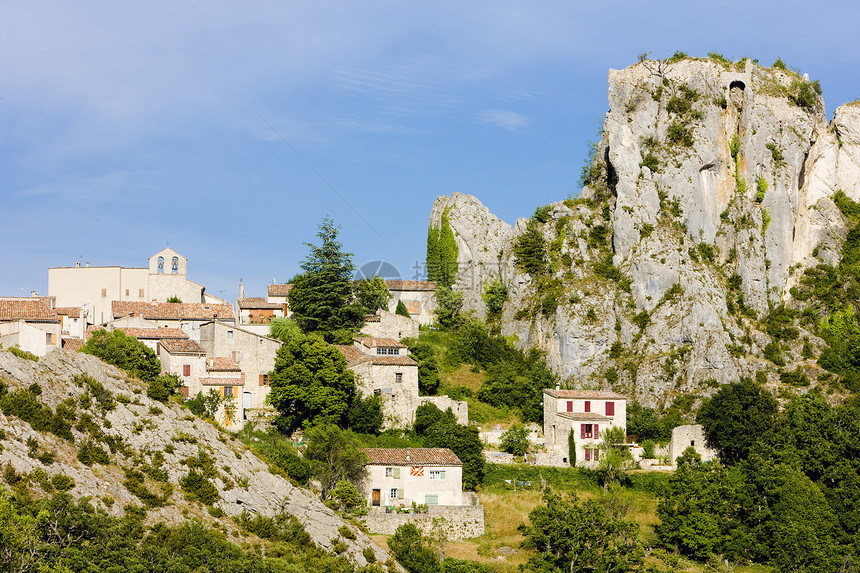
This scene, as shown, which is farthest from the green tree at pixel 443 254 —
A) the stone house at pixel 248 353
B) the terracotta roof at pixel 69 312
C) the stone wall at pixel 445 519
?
the stone wall at pixel 445 519

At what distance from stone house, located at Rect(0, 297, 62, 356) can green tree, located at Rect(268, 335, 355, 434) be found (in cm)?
1343

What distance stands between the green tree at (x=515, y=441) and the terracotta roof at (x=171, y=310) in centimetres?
2165

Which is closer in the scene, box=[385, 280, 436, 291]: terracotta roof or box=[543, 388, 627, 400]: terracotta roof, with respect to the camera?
box=[543, 388, 627, 400]: terracotta roof

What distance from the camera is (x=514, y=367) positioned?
7100cm

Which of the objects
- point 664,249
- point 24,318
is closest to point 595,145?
point 664,249

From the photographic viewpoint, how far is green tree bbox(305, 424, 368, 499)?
50562mm

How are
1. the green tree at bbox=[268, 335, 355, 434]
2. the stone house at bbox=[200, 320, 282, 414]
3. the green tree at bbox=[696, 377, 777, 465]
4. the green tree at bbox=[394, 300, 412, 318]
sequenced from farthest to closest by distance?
the green tree at bbox=[394, 300, 412, 318] < the stone house at bbox=[200, 320, 282, 414] < the green tree at bbox=[696, 377, 777, 465] < the green tree at bbox=[268, 335, 355, 434]

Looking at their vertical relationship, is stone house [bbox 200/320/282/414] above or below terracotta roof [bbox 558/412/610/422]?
above

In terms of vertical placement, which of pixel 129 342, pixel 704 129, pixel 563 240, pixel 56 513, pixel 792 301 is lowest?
pixel 56 513

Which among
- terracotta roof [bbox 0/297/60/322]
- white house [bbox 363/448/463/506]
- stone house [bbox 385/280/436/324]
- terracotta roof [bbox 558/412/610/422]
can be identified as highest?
stone house [bbox 385/280/436/324]

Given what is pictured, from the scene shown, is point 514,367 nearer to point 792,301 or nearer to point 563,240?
point 563,240

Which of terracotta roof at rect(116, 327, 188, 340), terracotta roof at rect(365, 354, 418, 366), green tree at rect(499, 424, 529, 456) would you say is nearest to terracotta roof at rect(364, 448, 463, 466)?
green tree at rect(499, 424, 529, 456)

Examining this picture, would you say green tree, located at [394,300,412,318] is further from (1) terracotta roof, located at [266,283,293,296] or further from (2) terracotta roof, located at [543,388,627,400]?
(2) terracotta roof, located at [543,388,627,400]

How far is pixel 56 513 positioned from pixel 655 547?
33.6m
